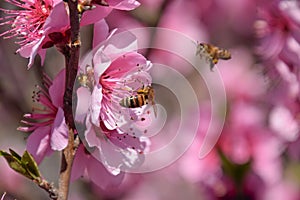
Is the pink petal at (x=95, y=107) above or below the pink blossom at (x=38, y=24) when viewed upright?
below

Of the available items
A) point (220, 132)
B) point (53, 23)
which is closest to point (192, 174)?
point (220, 132)

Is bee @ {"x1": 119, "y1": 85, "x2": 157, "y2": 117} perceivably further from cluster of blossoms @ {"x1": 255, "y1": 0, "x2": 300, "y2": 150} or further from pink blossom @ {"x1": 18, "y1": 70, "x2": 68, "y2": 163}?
cluster of blossoms @ {"x1": 255, "y1": 0, "x2": 300, "y2": 150}

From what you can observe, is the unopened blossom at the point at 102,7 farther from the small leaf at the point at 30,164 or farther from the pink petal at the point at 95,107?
the small leaf at the point at 30,164

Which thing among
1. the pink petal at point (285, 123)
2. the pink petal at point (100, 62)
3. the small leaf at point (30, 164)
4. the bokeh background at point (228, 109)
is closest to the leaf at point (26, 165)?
the small leaf at point (30, 164)

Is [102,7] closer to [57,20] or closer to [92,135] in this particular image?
[57,20]

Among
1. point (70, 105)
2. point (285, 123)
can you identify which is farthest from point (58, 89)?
point (285, 123)
